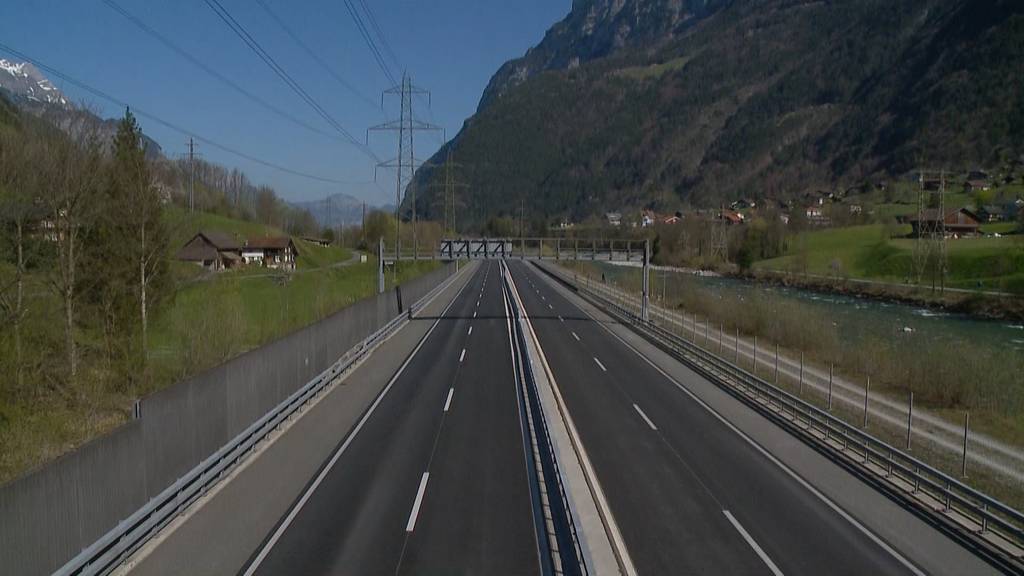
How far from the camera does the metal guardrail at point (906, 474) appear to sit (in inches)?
484

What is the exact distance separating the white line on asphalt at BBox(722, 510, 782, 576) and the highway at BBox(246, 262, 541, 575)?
298 cm

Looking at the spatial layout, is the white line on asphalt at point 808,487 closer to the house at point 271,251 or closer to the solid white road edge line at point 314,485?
the solid white road edge line at point 314,485

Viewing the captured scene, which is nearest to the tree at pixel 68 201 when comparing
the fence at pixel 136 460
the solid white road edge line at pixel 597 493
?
the fence at pixel 136 460

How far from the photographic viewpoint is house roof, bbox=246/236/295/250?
83312 mm

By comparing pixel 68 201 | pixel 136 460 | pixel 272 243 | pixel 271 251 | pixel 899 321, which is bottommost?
pixel 899 321

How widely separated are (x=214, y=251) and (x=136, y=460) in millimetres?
65437

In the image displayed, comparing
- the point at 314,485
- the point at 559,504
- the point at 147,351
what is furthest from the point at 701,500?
the point at 147,351

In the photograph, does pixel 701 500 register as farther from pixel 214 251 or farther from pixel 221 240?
pixel 221 240

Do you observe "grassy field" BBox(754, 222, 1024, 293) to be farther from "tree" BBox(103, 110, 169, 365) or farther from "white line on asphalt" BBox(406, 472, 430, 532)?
"white line on asphalt" BBox(406, 472, 430, 532)

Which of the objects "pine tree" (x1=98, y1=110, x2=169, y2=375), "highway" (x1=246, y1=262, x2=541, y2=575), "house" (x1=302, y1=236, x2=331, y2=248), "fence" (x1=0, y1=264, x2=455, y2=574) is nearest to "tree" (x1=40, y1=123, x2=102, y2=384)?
"pine tree" (x1=98, y1=110, x2=169, y2=375)

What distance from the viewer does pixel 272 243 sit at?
83.8m

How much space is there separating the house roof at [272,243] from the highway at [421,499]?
62.3 metres

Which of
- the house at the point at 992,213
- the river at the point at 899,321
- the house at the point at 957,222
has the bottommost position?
the river at the point at 899,321

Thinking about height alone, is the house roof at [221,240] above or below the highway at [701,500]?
above
